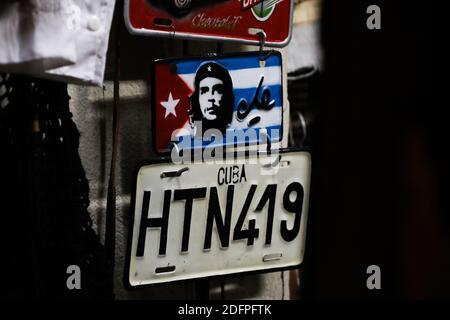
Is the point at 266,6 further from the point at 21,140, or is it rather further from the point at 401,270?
the point at 401,270

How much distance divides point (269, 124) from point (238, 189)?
310mm

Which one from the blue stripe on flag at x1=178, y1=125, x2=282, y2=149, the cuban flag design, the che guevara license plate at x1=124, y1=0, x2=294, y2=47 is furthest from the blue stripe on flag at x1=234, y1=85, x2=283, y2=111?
the che guevara license plate at x1=124, y1=0, x2=294, y2=47

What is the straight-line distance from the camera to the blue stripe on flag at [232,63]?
2756mm

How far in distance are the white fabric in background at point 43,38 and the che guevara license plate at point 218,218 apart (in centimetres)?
54

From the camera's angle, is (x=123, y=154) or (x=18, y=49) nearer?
(x=18, y=49)

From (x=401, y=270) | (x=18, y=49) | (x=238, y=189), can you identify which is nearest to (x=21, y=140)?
(x=18, y=49)

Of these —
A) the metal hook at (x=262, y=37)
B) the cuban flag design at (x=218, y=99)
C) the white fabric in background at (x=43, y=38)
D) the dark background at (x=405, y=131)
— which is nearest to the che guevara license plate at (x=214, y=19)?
the metal hook at (x=262, y=37)

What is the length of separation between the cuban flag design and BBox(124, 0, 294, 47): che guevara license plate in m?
0.11

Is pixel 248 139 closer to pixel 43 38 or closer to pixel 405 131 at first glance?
pixel 43 38

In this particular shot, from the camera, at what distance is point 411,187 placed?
1.54 m

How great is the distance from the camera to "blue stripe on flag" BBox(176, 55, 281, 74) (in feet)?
9.04

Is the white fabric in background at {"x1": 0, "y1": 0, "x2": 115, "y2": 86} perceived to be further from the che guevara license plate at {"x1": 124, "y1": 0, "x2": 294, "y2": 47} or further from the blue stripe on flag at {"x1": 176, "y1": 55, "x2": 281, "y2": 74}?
the blue stripe on flag at {"x1": 176, "y1": 55, "x2": 281, "y2": 74}

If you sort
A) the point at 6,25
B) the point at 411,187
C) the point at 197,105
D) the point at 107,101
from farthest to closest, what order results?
the point at 107,101 < the point at 197,105 < the point at 6,25 < the point at 411,187

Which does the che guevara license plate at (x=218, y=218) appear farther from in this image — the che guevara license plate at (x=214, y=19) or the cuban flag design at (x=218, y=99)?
the che guevara license plate at (x=214, y=19)
